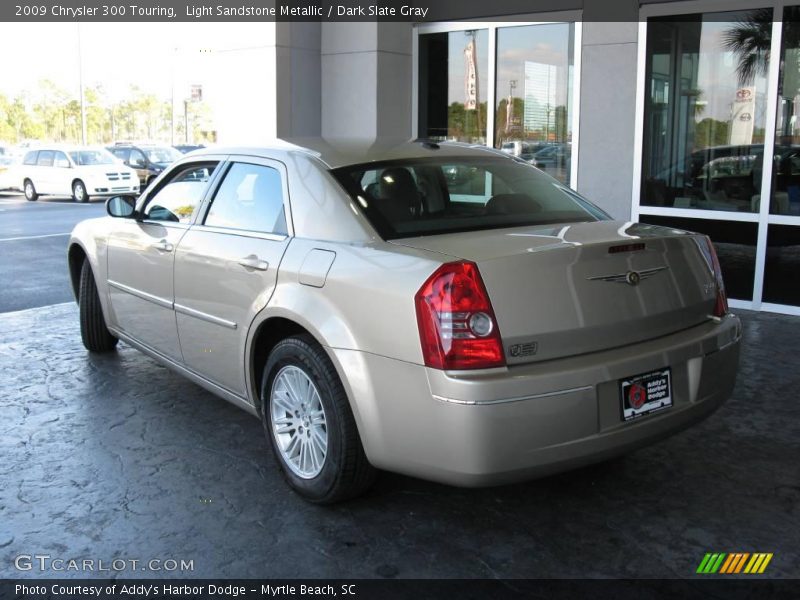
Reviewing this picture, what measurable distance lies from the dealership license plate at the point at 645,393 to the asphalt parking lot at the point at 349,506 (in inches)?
20.8

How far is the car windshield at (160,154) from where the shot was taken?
27917 millimetres

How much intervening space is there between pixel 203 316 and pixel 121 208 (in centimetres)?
145

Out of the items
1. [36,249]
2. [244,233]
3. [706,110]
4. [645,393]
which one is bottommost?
[36,249]

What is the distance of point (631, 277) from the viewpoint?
330 cm

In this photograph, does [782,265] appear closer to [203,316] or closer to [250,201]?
[250,201]

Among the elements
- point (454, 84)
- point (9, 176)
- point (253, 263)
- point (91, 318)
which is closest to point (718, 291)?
point (253, 263)

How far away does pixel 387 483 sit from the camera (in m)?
3.85

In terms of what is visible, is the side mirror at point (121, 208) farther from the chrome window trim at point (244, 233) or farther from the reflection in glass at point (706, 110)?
the reflection in glass at point (706, 110)

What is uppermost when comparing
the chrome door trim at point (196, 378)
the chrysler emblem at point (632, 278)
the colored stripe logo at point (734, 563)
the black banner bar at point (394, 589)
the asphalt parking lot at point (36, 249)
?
the chrysler emblem at point (632, 278)

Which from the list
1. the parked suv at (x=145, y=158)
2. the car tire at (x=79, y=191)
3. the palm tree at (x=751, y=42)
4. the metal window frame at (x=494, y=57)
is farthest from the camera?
the parked suv at (x=145, y=158)

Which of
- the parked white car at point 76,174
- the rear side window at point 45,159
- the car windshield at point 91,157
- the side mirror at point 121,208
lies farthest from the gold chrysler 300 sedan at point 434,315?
the rear side window at point 45,159

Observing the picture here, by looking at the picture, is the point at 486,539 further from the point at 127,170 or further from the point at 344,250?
the point at 127,170

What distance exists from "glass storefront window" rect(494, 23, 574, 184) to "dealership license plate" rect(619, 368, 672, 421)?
588cm

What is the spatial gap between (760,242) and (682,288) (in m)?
4.71
